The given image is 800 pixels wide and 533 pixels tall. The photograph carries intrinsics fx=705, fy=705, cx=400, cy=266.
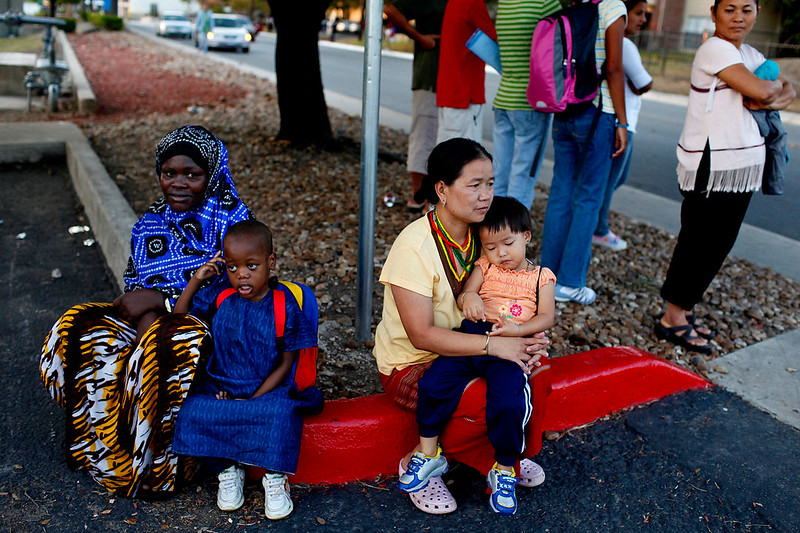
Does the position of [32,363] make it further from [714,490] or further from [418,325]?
[714,490]

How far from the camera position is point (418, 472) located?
260cm

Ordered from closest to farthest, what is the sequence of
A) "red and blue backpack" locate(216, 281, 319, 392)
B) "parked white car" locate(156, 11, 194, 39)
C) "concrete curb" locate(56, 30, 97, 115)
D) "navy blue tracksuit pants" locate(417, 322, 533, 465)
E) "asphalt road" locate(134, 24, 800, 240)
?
"navy blue tracksuit pants" locate(417, 322, 533, 465), "red and blue backpack" locate(216, 281, 319, 392), "asphalt road" locate(134, 24, 800, 240), "concrete curb" locate(56, 30, 97, 115), "parked white car" locate(156, 11, 194, 39)

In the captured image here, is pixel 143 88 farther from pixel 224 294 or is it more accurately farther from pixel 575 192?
pixel 224 294

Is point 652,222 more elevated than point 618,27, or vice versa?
point 618,27

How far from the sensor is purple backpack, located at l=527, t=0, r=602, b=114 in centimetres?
395

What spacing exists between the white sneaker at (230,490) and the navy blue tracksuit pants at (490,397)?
69 cm

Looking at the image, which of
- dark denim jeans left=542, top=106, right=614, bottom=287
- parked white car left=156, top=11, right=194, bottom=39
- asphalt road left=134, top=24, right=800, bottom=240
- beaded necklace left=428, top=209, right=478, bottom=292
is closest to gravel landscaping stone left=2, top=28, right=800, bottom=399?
dark denim jeans left=542, top=106, right=614, bottom=287

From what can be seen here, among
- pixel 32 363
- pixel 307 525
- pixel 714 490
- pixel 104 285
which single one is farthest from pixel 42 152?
pixel 714 490

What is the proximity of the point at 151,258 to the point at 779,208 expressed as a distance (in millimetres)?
6967

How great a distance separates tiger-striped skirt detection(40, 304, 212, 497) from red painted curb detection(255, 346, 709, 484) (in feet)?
1.65

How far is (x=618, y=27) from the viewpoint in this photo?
12.8ft

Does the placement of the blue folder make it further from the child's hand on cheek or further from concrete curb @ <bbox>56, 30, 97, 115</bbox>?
concrete curb @ <bbox>56, 30, 97, 115</bbox>

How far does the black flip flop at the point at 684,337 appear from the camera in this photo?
3887 mm

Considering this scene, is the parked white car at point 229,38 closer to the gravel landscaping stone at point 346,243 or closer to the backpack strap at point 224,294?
the gravel landscaping stone at point 346,243
